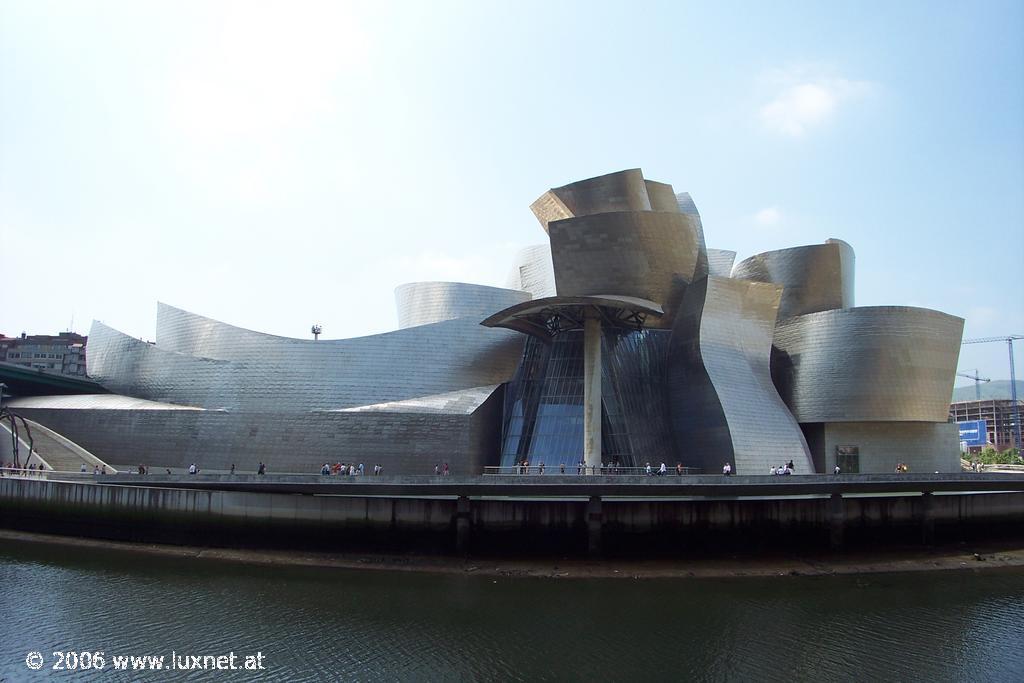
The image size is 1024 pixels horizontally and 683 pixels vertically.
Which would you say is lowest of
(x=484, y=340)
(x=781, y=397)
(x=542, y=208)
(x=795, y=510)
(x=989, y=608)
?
(x=989, y=608)

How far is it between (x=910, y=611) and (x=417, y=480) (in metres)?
12.9

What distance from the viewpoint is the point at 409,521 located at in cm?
2184

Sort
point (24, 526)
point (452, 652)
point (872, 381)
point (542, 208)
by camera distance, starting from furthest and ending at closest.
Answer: point (542, 208)
point (872, 381)
point (24, 526)
point (452, 652)

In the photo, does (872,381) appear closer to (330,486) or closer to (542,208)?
(542,208)

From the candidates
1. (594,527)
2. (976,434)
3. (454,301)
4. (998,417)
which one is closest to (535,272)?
(454,301)

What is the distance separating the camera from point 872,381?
109 ft

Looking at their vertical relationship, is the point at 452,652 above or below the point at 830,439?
below

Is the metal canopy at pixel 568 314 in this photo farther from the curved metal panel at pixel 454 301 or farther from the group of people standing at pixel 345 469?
the group of people standing at pixel 345 469

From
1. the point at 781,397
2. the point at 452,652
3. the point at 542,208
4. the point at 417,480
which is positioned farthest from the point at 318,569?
the point at 781,397

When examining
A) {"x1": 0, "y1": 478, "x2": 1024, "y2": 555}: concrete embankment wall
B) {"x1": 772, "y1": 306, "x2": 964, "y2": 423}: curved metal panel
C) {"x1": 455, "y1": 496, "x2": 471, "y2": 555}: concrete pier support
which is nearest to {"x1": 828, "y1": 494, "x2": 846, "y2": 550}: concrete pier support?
{"x1": 0, "y1": 478, "x2": 1024, "y2": 555}: concrete embankment wall

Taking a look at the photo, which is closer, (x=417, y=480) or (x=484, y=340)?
(x=417, y=480)

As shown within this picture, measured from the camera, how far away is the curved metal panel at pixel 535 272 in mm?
38100

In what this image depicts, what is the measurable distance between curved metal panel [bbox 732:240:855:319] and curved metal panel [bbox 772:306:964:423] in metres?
2.81

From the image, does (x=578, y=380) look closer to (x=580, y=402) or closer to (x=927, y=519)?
(x=580, y=402)
